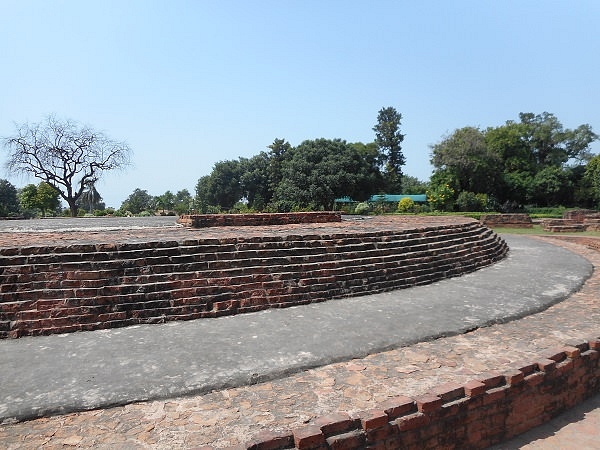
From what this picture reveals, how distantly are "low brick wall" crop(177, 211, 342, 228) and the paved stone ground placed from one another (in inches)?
252

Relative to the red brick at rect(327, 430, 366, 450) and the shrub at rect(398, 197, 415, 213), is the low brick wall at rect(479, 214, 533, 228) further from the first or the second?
the red brick at rect(327, 430, 366, 450)

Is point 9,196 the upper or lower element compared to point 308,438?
upper

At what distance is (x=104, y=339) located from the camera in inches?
132

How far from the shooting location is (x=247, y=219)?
9.41 metres

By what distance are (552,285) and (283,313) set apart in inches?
139

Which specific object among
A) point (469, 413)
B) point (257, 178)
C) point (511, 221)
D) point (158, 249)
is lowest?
point (469, 413)

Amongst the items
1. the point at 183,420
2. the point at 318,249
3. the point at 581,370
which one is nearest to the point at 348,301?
the point at 318,249

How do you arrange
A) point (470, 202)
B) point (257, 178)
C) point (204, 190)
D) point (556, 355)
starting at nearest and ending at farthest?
point (556, 355) → point (470, 202) → point (257, 178) → point (204, 190)

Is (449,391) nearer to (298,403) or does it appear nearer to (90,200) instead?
(298,403)

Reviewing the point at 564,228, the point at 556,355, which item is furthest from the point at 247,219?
the point at 564,228

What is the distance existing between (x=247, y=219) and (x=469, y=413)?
7370 millimetres

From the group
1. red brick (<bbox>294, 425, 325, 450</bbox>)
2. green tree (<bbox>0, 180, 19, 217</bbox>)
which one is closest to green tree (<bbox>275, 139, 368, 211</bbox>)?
red brick (<bbox>294, 425, 325, 450</bbox>)

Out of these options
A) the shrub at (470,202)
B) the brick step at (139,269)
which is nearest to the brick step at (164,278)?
the brick step at (139,269)

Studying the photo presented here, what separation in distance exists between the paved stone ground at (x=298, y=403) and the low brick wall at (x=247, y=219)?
21.0 ft
